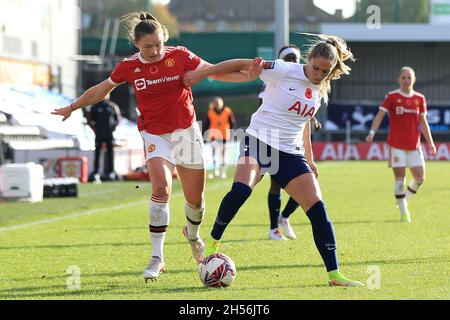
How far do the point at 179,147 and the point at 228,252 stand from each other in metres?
2.35

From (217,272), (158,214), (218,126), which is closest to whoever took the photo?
(217,272)

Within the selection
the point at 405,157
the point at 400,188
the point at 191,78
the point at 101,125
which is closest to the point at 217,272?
the point at 191,78

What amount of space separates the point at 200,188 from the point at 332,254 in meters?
1.55

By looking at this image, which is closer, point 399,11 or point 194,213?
point 194,213

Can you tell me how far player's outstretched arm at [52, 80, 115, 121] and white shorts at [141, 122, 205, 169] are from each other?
0.46m

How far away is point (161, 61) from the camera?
369 inches

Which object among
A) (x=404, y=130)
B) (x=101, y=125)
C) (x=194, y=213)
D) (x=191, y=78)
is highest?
(x=191, y=78)

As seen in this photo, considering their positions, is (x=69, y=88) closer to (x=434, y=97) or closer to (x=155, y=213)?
(x=434, y=97)

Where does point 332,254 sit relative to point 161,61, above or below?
below

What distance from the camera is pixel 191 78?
931 cm

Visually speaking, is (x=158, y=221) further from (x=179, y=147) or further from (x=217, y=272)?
(x=217, y=272)

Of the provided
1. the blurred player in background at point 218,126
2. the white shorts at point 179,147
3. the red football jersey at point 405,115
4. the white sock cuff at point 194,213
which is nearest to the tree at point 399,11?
the blurred player in background at point 218,126
